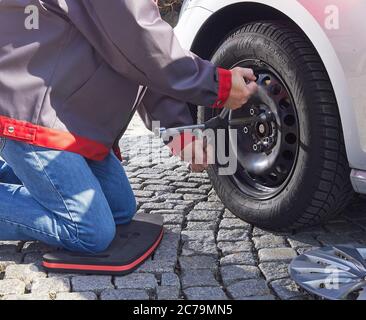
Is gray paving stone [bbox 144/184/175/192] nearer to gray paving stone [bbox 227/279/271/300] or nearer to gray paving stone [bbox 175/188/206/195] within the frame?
gray paving stone [bbox 175/188/206/195]

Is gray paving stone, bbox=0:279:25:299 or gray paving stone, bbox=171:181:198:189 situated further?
gray paving stone, bbox=171:181:198:189

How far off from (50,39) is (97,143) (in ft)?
1.44

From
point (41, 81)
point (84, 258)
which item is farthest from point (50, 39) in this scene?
point (84, 258)

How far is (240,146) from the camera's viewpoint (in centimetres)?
287

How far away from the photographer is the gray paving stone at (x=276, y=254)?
2486mm

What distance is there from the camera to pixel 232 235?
273cm

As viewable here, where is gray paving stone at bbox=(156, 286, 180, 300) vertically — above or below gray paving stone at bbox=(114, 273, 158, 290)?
above

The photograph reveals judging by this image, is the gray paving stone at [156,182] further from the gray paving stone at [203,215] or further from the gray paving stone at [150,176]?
the gray paving stone at [203,215]

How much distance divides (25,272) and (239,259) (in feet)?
2.70

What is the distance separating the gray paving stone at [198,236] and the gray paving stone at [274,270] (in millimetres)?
336

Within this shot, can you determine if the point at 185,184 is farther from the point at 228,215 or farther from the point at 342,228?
the point at 342,228

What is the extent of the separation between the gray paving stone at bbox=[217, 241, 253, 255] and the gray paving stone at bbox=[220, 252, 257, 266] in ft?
0.12

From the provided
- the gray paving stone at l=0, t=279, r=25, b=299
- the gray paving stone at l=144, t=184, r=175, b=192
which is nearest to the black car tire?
A: the gray paving stone at l=144, t=184, r=175, b=192

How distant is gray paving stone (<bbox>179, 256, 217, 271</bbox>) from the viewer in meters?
2.41
